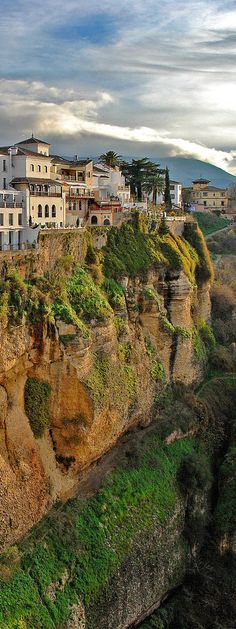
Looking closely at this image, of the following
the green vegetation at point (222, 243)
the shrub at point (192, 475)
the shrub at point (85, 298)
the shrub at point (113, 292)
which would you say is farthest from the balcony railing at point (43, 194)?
the green vegetation at point (222, 243)

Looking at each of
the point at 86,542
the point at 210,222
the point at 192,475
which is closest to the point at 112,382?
the point at 192,475

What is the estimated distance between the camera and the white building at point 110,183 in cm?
4733

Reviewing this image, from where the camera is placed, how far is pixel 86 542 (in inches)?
1099

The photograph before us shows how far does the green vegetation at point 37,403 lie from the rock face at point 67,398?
22 centimetres

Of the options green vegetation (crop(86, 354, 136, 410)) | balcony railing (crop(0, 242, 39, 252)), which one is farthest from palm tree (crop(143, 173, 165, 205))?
balcony railing (crop(0, 242, 39, 252))

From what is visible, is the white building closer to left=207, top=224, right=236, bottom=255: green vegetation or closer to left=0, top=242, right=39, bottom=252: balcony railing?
left=0, top=242, right=39, bottom=252: balcony railing

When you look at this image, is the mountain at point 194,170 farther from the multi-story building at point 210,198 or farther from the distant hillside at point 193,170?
the multi-story building at point 210,198

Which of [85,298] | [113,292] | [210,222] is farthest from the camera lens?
[210,222]

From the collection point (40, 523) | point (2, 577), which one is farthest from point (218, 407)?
point (2, 577)

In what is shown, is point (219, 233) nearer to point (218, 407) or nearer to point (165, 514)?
point (218, 407)

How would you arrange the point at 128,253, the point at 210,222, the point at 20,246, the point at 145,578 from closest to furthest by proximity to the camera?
the point at 145,578 → the point at 20,246 → the point at 128,253 → the point at 210,222

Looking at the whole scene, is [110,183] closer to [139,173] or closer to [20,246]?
[139,173]

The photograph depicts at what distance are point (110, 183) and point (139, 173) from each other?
23.5ft

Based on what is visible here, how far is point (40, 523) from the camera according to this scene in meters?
27.0
